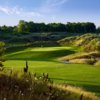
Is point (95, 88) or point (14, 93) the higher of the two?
point (14, 93)

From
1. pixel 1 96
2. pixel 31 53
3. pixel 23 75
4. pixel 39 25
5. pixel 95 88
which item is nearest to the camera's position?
pixel 1 96

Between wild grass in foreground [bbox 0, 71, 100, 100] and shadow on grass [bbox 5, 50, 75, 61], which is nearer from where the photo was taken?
wild grass in foreground [bbox 0, 71, 100, 100]

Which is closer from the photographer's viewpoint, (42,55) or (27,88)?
(27,88)

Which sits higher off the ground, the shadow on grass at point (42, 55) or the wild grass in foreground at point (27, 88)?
the wild grass in foreground at point (27, 88)

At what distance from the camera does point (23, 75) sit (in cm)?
1225

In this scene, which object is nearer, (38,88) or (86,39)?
(38,88)

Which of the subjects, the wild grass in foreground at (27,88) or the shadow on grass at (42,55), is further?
the shadow on grass at (42,55)

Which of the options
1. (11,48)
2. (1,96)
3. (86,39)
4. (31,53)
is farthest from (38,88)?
(86,39)

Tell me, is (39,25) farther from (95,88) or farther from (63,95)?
(63,95)

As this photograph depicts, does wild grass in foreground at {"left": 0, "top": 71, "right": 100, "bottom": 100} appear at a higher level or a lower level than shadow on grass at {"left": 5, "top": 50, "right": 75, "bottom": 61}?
higher

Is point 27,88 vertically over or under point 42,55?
over

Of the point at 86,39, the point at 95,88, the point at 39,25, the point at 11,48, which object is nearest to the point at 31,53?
the point at 11,48

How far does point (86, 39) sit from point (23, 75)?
4001 inches

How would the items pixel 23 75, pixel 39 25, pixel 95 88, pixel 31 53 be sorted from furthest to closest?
pixel 39 25 → pixel 31 53 → pixel 95 88 → pixel 23 75
